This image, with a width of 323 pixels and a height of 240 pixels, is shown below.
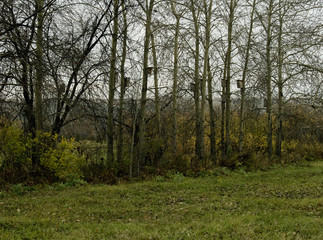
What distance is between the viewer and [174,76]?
14859 millimetres

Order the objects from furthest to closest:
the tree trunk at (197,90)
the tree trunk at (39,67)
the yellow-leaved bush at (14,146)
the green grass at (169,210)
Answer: the tree trunk at (197,90) < the yellow-leaved bush at (14,146) < the tree trunk at (39,67) < the green grass at (169,210)

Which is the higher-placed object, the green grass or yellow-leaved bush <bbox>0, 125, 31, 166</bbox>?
yellow-leaved bush <bbox>0, 125, 31, 166</bbox>

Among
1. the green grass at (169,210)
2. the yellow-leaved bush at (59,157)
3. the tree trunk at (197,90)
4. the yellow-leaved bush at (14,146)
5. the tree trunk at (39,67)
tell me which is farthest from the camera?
the tree trunk at (197,90)

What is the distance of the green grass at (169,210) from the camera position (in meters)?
6.13

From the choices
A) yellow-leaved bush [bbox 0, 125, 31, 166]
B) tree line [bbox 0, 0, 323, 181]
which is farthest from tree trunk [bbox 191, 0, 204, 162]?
yellow-leaved bush [bbox 0, 125, 31, 166]

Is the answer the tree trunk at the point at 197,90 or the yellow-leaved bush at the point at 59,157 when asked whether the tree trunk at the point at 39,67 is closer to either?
the yellow-leaved bush at the point at 59,157

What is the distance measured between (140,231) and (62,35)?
5709mm

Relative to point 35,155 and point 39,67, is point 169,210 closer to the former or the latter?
point 39,67

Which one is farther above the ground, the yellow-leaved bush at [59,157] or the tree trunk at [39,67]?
the tree trunk at [39,67]

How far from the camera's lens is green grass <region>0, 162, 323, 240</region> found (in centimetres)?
613

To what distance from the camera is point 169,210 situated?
8125 millimetres

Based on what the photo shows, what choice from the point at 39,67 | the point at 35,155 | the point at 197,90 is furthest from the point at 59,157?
the point at 197,90

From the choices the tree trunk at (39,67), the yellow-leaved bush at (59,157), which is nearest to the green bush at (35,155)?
the yellow-leaved bush at (59,157)

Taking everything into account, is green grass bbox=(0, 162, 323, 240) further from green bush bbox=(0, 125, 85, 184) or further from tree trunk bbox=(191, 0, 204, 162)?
tree trunk bbox=(191, 0, 204, 162)
